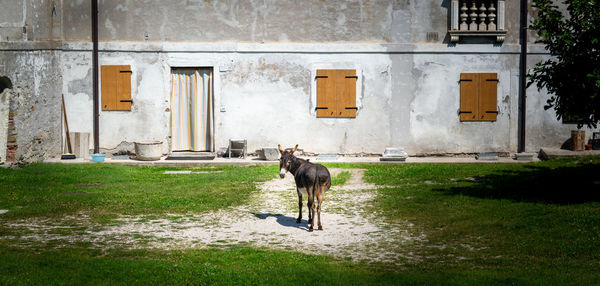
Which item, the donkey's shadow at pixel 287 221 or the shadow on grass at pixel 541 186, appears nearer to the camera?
the donkey's shadow at pixel 287 221

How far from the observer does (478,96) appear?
19.5 meters

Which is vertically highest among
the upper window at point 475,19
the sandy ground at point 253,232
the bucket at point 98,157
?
the upper window at point 475,19

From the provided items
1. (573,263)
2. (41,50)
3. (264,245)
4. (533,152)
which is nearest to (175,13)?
(41,50)

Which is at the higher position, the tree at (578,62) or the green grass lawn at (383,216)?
the tree at (578,62)

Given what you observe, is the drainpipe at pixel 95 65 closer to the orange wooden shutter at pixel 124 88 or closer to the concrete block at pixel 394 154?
the orange wooden shutter at pixel 124 88

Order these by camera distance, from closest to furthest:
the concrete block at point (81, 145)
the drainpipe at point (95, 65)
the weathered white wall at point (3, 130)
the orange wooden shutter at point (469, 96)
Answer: the weathered white wall at point (3, 130), the concrete block at point (81, 145), the drainpipe at point (95, 65), the orange wooden shutter at point (469, 96)

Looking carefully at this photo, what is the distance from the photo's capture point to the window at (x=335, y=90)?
1938cm

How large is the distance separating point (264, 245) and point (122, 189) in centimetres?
571

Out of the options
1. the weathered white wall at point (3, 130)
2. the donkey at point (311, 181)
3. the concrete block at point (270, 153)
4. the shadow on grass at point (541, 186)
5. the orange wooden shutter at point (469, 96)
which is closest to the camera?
the donkey at point (311, 181)

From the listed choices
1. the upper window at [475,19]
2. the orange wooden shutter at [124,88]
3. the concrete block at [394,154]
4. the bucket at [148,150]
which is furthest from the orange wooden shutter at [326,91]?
the orange wooden shutter at [124,88]

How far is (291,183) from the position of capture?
50.2ft

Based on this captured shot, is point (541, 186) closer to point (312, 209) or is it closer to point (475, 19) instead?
point (312, 209)

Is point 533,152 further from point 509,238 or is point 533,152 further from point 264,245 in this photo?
point 264,245

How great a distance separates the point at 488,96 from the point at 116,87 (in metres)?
9.93
